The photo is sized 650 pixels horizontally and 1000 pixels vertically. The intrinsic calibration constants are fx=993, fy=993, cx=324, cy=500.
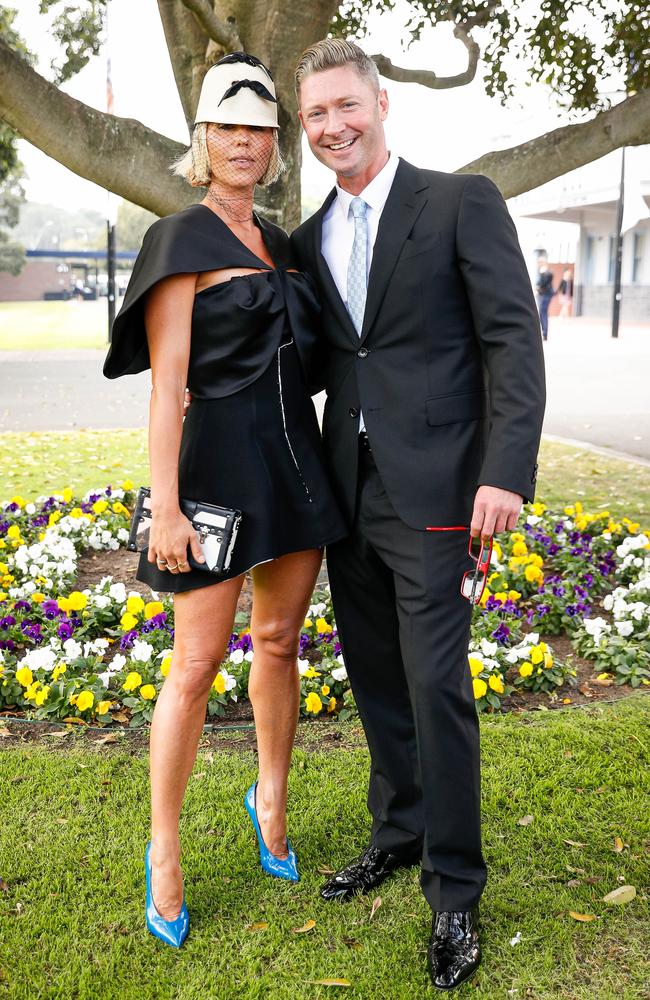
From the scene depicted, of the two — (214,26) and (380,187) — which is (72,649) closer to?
(380,187)

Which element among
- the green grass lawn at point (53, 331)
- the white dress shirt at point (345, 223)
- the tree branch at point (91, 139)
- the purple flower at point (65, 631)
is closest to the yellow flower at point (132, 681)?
the purple flower at point (65, 631)

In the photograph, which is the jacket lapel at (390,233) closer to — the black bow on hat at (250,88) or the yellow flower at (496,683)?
the black bow on hat at (250,88)

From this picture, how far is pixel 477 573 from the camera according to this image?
2.64 metres

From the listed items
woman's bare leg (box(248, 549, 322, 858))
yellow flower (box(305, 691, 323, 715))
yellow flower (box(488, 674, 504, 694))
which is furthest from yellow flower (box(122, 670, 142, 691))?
yellow flower (box(488, 674, 504, 694))

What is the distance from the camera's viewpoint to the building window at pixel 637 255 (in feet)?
124

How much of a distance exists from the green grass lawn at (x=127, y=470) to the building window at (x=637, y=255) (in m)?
30.3

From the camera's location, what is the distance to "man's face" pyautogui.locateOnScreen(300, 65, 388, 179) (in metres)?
2.71

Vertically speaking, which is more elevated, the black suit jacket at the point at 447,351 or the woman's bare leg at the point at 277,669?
the black suit jacket at the point at 447,351

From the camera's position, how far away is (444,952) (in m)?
2.63

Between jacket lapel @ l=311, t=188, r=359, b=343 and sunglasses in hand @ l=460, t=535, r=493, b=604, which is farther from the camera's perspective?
jacket lapel @ l=311, t=188, r=359, b=343

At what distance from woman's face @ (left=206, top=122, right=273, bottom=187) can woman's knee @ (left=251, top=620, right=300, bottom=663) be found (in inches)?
49.7

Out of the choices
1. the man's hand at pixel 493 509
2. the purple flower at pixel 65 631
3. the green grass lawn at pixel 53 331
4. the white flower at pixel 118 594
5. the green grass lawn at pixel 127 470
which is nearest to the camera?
the man's hand at pixel 493 509

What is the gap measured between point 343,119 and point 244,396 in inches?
31.6

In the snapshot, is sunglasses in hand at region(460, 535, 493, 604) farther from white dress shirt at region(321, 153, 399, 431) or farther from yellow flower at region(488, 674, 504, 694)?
yellow flower at region(488, 674, 504, 694)
